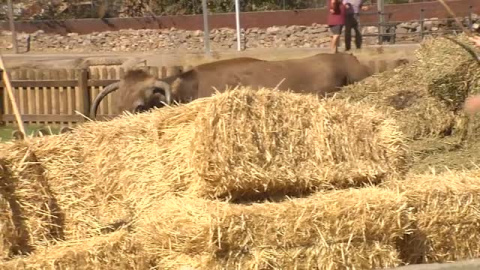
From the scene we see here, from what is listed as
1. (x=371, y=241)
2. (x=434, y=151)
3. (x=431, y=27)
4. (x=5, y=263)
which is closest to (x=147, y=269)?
(x=5, y=263)

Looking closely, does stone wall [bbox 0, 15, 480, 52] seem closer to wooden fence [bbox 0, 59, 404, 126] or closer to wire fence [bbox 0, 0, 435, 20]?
wire fence [bbox 0, 0, 435, 20]

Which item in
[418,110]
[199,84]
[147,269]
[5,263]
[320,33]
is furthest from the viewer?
[320,33]

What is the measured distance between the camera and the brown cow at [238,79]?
16312 mm

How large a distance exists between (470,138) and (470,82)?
2.11ft

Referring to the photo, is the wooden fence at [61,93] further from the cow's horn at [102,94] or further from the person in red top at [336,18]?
the person in red top at [336,18]

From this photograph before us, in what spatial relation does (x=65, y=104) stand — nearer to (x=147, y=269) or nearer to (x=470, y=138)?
(x=470, y=138)

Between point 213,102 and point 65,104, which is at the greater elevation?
point 213,102

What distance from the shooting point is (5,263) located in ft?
20.8

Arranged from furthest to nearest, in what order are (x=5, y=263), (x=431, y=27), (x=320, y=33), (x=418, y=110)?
(x=320, y=33)
(x=431, y=27)
(x=418, y=110)
(x=5, y=263)

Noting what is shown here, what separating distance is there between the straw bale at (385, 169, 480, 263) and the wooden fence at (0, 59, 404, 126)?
11323 millimetres

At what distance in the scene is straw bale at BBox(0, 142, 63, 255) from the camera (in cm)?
666

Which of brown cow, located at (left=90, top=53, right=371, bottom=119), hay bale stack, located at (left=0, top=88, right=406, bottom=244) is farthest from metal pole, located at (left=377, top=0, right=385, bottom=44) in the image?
hay bale stack, located at (left=0, top=88, right=406, bottom=244)

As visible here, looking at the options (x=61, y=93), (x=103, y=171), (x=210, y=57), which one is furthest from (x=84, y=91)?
(x=103, y=171)

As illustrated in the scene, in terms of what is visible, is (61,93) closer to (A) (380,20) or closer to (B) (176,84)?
(B) (176,84)
